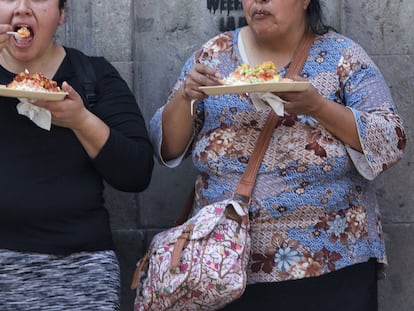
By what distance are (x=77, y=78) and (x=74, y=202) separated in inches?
21.3

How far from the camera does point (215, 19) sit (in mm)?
5117

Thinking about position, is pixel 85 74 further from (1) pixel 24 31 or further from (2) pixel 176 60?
(2) pixel 176 60

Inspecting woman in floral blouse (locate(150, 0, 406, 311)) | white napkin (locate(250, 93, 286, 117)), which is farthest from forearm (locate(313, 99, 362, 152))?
white napkin (locate(250, 93, 286, 117))

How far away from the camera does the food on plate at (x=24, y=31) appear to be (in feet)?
14.0

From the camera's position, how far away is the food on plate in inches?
167

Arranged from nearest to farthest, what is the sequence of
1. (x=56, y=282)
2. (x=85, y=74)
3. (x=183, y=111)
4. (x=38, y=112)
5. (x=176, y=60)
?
(x=38, y=112), (x=56, y=282), (x=183, y=111), (x=85, y=74), (x=176, y=60)

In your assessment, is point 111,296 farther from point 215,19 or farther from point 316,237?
point 215,19

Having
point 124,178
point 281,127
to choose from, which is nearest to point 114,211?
point 124,178

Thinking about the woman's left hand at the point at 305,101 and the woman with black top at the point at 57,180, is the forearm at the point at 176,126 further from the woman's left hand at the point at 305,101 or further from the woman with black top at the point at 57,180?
the woman's left hand at the point at 305,101

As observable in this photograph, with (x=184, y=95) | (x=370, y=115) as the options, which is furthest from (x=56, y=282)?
(x=370, y=115)

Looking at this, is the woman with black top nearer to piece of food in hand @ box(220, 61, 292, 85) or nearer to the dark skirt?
the dark skirt

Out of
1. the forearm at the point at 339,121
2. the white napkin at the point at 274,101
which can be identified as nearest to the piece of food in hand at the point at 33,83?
the white napkin at the point at 274,101

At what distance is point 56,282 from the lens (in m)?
4.18

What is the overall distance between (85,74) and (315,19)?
0.96m
